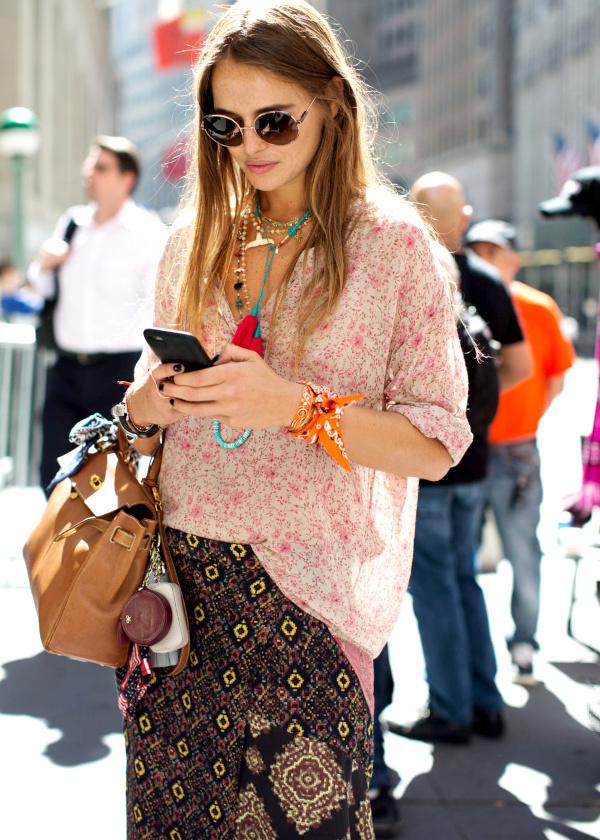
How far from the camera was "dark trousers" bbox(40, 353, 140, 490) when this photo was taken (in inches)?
186

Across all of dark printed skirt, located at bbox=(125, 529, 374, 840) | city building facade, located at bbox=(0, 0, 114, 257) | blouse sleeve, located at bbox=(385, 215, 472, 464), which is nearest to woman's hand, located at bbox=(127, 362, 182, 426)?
dark printed skirt, located at bbox=(125, 529, 374, 840)

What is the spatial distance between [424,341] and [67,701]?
300 centimetres

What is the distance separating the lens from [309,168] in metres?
1.89

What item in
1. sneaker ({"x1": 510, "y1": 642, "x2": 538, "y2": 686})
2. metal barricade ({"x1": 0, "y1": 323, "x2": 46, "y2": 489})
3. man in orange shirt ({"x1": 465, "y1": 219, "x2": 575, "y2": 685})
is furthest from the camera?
metal barricade ({"x1": 0, "y1": 323, "x2": 46, "y2": 489})

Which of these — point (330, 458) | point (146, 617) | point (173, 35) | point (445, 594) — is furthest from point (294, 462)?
point (173, 35)

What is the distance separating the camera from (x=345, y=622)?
1.72 metres

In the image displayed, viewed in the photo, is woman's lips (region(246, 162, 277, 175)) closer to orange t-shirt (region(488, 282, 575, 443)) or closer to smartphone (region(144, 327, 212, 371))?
smartphone (region(144, 327, 212, 371))

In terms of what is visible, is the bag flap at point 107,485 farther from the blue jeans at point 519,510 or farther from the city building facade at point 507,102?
the city building facade at point 507,102

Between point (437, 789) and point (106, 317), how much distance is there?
2.71 m

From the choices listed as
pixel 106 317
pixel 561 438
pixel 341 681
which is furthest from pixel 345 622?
pixel 561 438

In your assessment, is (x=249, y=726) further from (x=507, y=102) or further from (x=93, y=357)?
(x=507, y=102)

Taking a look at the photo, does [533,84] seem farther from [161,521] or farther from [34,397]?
[161,521]

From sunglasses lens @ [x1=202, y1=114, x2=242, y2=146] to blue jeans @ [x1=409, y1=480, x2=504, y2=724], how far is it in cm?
219

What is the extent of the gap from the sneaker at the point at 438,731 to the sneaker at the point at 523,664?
72 cm
